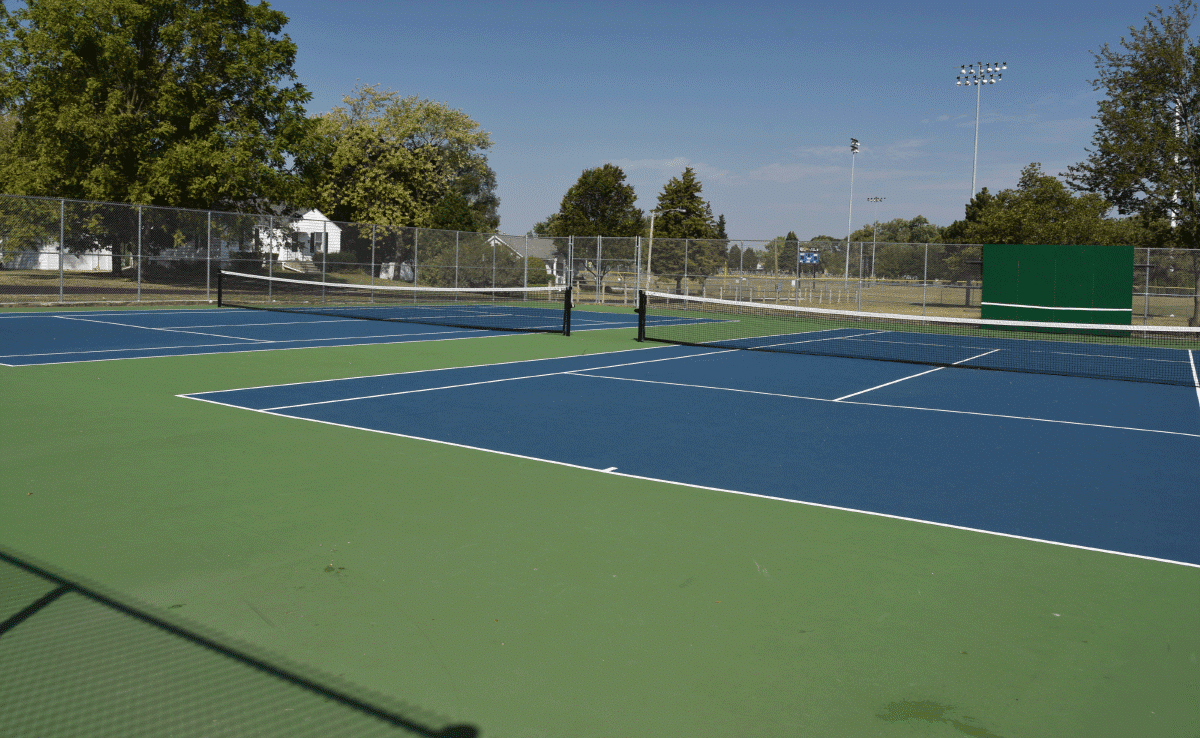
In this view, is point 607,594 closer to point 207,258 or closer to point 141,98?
point 207,258

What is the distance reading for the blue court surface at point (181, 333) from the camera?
48.4ft

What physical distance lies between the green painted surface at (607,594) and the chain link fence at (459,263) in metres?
19.8

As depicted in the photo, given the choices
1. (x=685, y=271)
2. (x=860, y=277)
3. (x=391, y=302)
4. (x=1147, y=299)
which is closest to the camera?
(x=1147, y=299)

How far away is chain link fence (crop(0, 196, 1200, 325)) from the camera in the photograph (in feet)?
80.2

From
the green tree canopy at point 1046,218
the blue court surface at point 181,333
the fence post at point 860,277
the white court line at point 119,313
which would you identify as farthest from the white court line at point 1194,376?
the white court line at point 119,313

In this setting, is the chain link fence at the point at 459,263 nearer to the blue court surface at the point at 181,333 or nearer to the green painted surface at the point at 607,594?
the blue court surface at the point at 181,333

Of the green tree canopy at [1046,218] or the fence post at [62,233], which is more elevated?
the green tree canopy at [1046,218]

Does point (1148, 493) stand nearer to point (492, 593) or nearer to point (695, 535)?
point (695, 535)

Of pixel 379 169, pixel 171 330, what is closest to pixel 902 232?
pixel 379 169

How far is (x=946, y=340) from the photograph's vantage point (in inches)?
952

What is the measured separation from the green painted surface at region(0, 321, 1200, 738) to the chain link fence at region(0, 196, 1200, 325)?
1977 cm

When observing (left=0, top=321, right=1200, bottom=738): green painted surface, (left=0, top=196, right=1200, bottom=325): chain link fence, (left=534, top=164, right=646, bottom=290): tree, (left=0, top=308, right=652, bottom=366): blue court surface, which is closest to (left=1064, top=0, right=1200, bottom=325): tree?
(left=0, top=196, right=1200, bottom=325): chain link fence

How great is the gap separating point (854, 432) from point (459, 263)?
26582 mm

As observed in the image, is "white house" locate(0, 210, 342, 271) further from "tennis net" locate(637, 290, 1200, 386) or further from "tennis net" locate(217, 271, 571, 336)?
"tennis net" locate(637, 290, 1200, 386)
